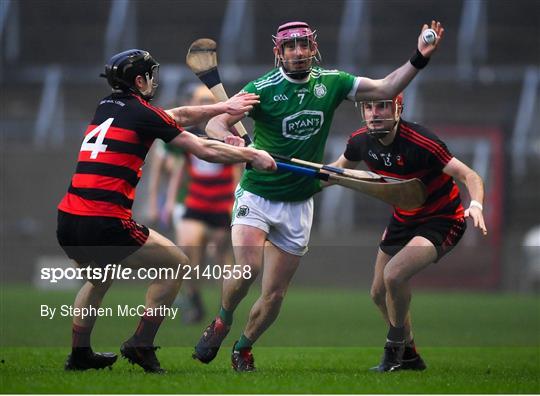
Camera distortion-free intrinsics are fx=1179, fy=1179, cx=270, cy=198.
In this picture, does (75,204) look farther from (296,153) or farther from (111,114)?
(296,153)

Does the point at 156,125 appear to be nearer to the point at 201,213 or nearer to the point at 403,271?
the point at 403,271

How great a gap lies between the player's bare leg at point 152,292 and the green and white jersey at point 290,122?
2.47ft

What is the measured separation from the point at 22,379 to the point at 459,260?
9972mm

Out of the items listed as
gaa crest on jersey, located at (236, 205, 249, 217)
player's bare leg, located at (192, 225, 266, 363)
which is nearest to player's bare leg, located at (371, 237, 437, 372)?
player's bare leg, located at (192, 225, 266, 363)

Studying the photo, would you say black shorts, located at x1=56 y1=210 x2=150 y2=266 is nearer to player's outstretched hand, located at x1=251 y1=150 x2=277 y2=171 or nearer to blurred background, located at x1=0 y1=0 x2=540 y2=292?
player's outstretched hand, located at x1=251 y1=150 x2=277 y2=171

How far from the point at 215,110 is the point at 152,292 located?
106 cm

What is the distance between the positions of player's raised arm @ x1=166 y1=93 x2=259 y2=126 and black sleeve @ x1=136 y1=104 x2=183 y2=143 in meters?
0.38

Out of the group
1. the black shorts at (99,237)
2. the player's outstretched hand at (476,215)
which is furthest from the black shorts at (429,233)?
the black shorts at (99,237)

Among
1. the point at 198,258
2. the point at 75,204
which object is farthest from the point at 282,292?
the point at 198,258

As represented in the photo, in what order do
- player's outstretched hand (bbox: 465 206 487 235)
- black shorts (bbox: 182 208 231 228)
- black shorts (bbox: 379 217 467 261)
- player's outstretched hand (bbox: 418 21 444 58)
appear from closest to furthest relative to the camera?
player's outstretched hand (bbox: 465 206 487 235) < player's outstretched hand (bbox: 418 21 444 58) < black shorts (bbox: 379 217 467 261) < black shorts (bbox: 182 208 231 228)

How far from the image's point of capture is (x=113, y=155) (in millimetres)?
6098

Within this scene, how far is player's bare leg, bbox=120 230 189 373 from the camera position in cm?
629

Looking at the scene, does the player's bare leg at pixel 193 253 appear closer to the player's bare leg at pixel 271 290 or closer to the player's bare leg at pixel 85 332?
the player's bare leg at pixel 271 290

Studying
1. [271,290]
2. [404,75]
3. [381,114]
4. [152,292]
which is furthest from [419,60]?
[152,292]
